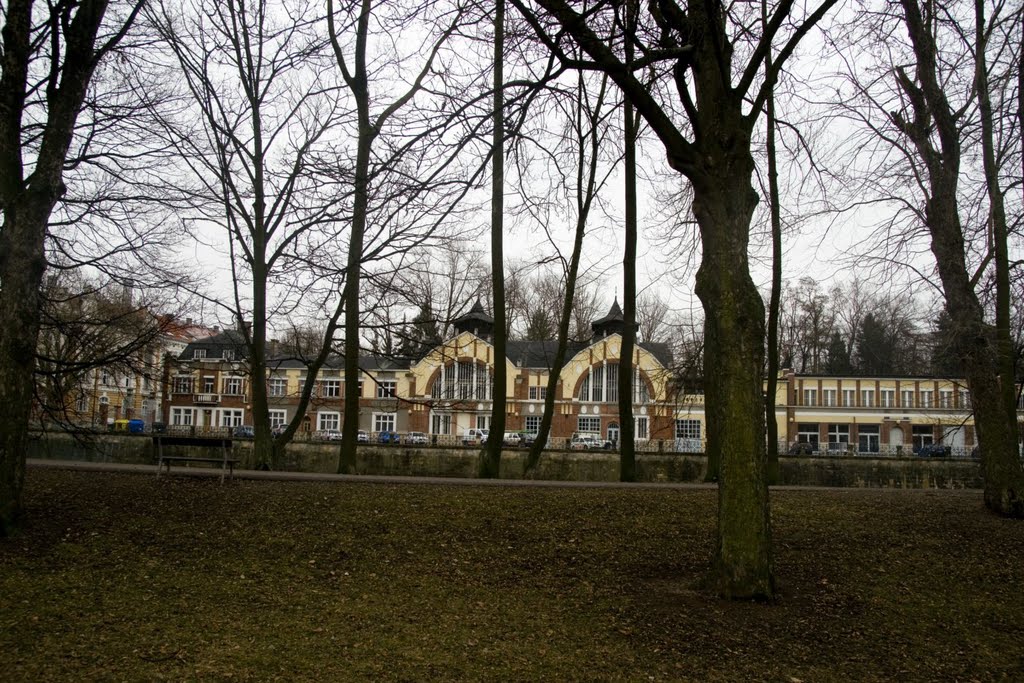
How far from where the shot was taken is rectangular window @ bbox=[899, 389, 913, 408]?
5225cm

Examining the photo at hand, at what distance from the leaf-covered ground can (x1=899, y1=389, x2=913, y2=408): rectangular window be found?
4556cm

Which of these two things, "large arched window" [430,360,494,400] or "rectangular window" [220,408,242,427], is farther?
"rectangular window" [220,408,242,427]

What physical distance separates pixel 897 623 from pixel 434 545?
15.2 ft

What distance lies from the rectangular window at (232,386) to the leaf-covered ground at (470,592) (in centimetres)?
4718

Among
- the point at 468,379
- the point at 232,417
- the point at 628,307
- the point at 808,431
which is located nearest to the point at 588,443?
the point at 468,379

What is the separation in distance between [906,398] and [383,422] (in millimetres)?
35773

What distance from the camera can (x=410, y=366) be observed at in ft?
173

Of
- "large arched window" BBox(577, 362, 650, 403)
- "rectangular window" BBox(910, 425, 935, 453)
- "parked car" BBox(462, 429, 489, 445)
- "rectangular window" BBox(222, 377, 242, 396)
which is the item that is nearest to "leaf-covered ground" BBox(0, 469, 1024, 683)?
"parked car" BBox(462, 429, 489, 445)

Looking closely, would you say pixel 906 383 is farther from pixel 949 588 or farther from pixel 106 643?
pixel 106 643

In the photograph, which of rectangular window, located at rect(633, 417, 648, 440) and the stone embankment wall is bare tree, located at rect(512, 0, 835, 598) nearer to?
the stone embankment wall

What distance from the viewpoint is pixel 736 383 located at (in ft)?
24.0

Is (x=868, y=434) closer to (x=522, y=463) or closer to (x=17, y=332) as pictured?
(x=522, y=463)

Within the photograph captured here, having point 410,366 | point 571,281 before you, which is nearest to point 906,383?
point 410,366

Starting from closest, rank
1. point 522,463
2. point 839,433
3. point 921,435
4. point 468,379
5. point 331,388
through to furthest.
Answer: point 522,463 < point 468,379 < point 921,435 < point 839,433 < point 331,388
